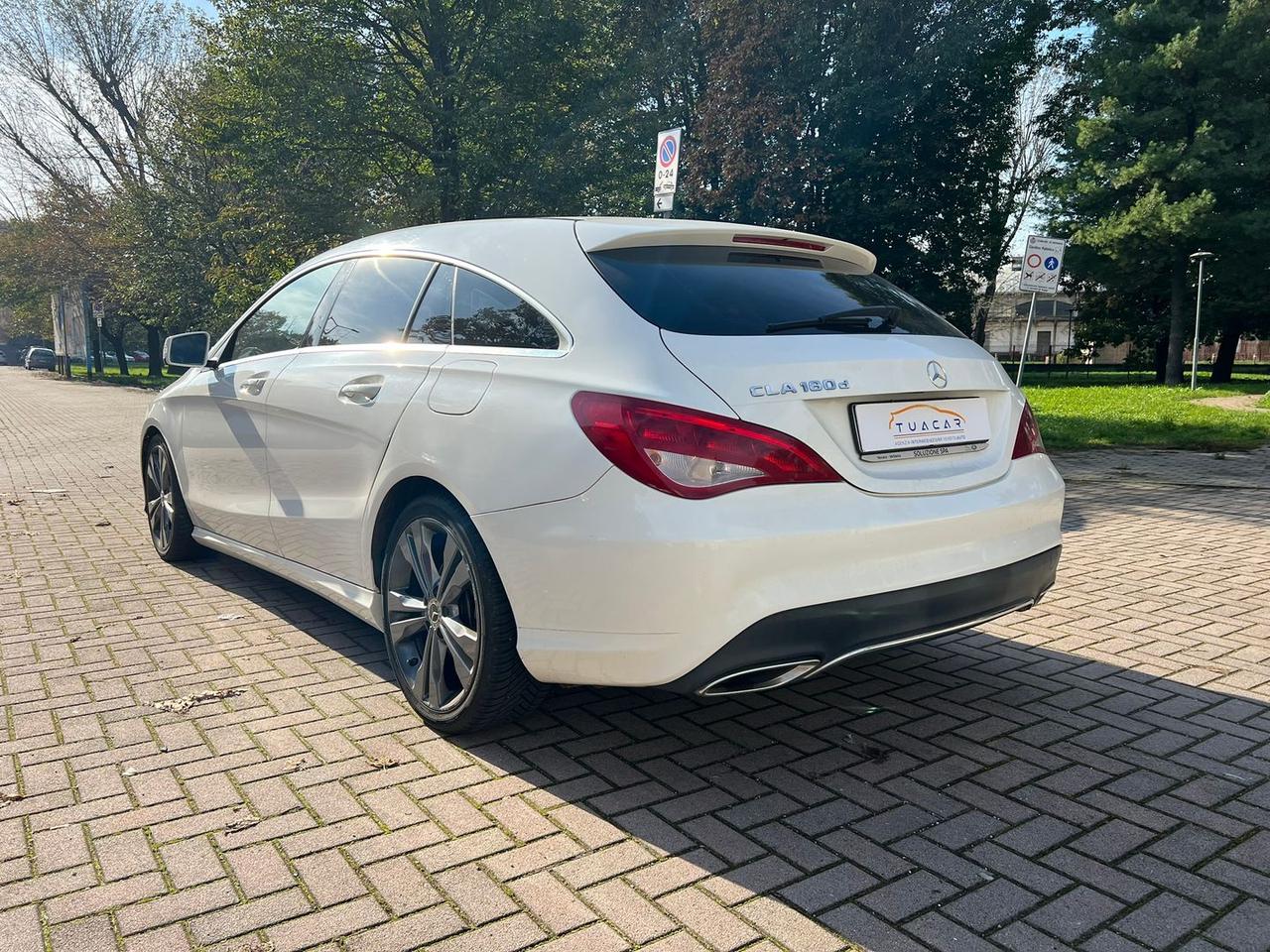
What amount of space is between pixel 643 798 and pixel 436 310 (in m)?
1.84

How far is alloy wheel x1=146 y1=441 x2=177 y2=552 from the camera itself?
5.88 m

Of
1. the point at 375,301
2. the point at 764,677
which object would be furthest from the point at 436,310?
the point at 764,677

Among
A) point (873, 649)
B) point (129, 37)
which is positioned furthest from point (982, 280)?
point (873, 649)

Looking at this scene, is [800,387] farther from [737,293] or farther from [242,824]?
[242,824]

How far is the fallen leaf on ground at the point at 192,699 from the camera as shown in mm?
3719

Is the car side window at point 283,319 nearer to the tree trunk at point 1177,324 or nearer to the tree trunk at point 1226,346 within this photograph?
the tree trunk at point 1177,324

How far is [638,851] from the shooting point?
107 inches

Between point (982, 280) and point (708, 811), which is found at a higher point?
point (982, 280)

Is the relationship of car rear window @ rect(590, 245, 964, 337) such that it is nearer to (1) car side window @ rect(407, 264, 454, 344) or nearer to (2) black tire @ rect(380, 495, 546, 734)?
(1) car side window @ rect(407, 264, 454, 344)

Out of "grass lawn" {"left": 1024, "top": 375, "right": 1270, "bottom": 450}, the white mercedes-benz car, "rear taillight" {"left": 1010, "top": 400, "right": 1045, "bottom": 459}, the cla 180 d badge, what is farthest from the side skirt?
"grass lawn" {"left": 1024, "top": 375, "right": 1270, "bottom": 450}

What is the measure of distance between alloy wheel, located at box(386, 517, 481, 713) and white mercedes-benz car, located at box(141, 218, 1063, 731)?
1 centimetres

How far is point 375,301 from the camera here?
4.12 m

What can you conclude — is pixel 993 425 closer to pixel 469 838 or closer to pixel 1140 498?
pixel 469 838

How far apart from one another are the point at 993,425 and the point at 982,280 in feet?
109
